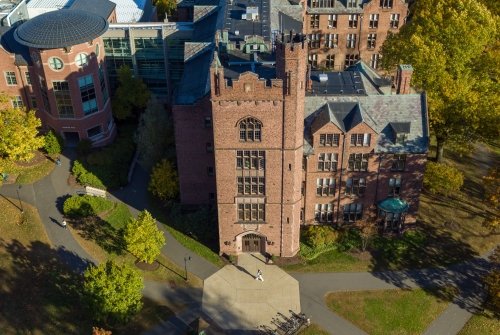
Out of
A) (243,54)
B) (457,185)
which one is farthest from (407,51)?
(243,54)

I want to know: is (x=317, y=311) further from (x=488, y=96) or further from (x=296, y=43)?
(x=488, y=96)

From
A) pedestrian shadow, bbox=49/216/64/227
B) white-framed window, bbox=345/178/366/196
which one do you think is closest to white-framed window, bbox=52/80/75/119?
pedestrian shadow, bbox=49/216/64/227

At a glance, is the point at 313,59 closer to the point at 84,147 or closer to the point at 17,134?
the point at 84,147

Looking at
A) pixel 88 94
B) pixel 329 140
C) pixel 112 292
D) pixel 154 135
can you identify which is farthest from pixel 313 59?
pixel 112 292

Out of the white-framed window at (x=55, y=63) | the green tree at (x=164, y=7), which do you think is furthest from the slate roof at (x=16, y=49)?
the green tree at (x=164, y=7)

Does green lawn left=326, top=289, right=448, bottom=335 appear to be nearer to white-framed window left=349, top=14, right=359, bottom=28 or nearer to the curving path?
the curving path

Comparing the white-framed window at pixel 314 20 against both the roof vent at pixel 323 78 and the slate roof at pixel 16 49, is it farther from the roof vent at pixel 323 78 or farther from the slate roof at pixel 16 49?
the slate roof at pixel 16 49

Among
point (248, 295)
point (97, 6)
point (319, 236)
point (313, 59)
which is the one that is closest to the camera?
point (248, 295)
